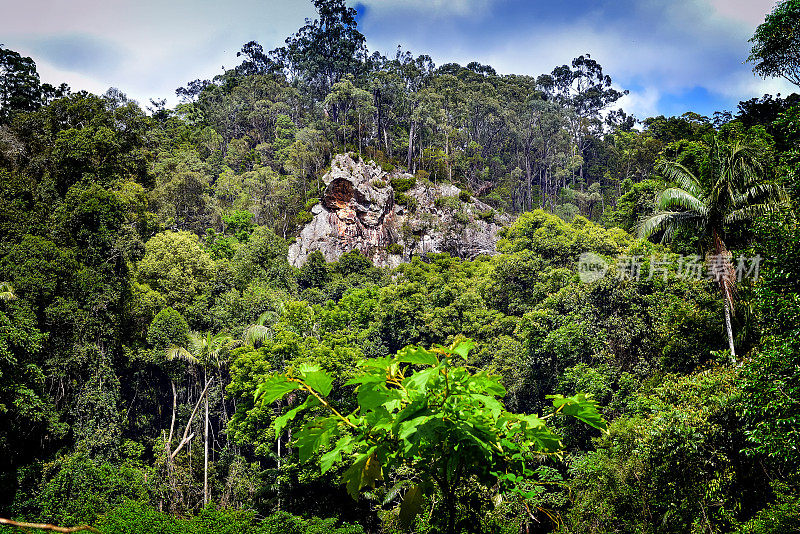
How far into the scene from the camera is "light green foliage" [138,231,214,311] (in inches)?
732

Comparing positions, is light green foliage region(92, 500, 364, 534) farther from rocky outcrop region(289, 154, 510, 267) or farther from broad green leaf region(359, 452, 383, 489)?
rocky outcrop region(289, 154, 510, 267)

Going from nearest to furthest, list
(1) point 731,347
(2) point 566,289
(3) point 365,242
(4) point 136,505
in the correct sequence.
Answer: (1) point 731,347 < (4) point 136,505 < (2) point 566,289 < (3) point 365,242

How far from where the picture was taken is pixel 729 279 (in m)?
8.59

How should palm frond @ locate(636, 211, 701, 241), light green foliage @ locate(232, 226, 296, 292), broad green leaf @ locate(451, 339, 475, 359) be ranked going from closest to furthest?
1. broad green leaf @ locate(451, 339, 475, 359)
2. palm frond @ locate(636, 211, 701, 241)
3. light green foliage @ locate(232, 226, 296, 292)

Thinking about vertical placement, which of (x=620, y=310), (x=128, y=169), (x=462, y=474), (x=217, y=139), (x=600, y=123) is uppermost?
(x=600, y=123)

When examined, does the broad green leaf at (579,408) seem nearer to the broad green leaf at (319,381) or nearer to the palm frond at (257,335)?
the broad green leaf at (319,381)

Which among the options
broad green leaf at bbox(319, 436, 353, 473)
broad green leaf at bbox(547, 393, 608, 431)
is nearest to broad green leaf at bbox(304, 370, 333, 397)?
broad green leaf at bbox(319, 436, 353, 473)

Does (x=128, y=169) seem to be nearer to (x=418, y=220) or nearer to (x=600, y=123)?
(x=418, y=220)

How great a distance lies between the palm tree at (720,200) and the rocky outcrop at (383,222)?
22677 mm

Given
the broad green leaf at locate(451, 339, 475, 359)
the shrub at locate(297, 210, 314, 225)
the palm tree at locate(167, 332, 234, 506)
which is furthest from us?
the shrub at locate(297, 210, 314, 225)

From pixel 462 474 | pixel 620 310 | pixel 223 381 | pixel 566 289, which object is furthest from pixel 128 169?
pixel 462 474

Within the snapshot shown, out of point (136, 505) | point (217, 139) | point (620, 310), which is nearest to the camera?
point (136, 505)

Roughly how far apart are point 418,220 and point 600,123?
28.7 meters

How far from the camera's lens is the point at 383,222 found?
33.8 meters
